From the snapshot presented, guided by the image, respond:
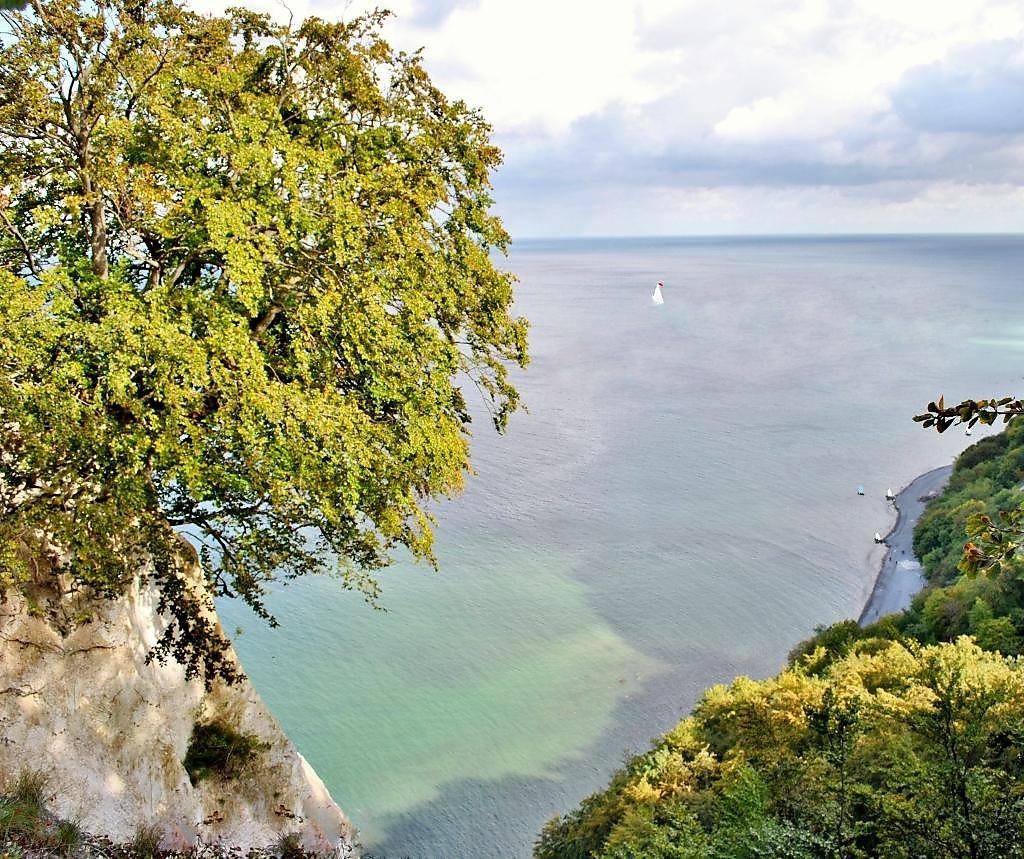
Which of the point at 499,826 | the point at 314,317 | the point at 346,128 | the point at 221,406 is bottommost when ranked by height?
the point at 499,826

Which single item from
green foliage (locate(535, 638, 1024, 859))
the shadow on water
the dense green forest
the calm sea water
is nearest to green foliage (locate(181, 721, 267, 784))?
the dense green forest

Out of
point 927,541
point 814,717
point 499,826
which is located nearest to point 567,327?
point 927,541

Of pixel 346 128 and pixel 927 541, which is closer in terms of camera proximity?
pixel 346 128

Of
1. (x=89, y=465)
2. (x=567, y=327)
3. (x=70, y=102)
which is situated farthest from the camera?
(x=567, y=327)

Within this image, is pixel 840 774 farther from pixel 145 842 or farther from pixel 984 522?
pixel 145 842

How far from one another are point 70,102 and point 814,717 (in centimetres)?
1535

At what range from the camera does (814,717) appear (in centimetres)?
1487

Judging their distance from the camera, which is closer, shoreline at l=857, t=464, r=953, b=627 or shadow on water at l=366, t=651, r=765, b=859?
shadow on water at l=366, t=651, r=765, b=859

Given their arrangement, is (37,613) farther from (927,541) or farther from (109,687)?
(927,541)

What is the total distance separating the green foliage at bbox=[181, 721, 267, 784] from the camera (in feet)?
49.6

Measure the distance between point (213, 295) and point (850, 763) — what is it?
14987 mm

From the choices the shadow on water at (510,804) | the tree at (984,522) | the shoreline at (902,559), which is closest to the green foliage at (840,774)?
the shadow on water at (510,804)

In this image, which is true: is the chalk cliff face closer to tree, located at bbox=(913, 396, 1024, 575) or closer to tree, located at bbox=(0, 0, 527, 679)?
tree, located at bbox=(0, 0, 527, 679)

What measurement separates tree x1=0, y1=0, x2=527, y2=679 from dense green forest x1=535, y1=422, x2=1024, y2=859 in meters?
7.53
